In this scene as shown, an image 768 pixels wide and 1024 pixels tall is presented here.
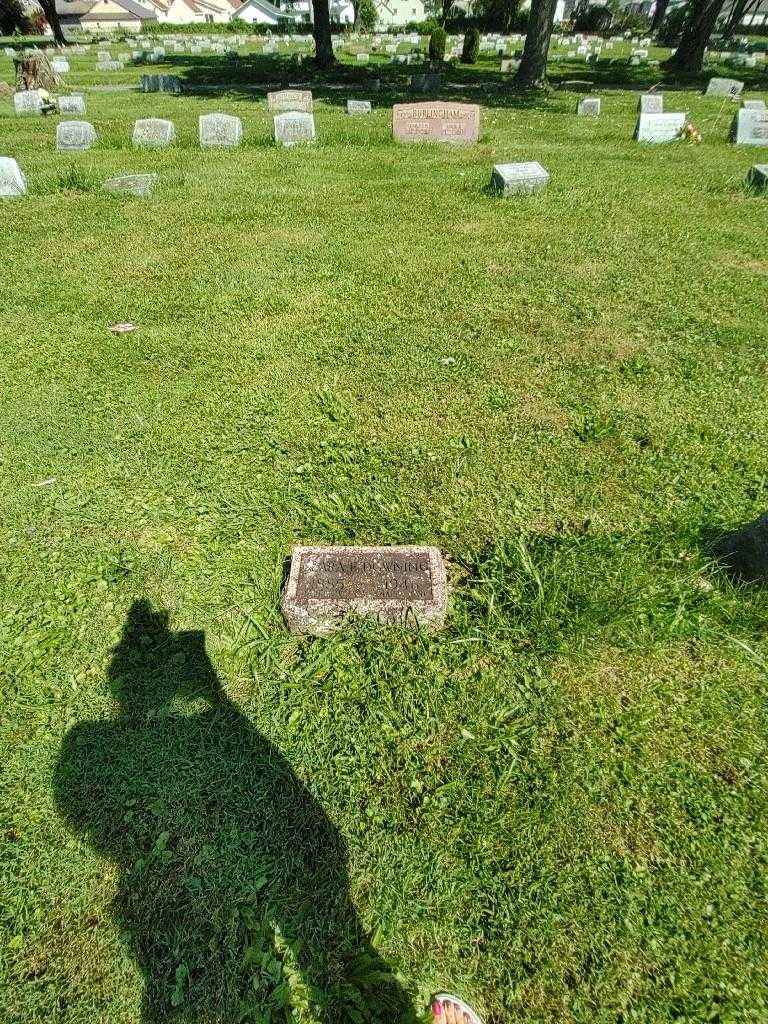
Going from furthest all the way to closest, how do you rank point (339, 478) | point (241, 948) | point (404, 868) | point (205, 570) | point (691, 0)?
point (691, 0) < point (339, 478) < point (205, 570) < point (404, 868) < point (241, 948)

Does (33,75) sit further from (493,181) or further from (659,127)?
(659,127)

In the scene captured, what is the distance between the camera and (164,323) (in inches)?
245

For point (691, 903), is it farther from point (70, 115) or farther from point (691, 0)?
point (691, 0)

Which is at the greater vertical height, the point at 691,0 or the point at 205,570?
the point at 691,0

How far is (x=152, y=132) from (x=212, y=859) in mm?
15304

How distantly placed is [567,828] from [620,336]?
511 centimetres

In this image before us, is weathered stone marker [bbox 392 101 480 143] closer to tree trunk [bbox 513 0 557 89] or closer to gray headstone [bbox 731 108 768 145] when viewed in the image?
gray headstone [bbox 731 108 768 145]

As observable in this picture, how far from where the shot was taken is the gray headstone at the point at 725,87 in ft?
A: 66.4

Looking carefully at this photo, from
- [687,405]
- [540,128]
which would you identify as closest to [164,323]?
[687,405]

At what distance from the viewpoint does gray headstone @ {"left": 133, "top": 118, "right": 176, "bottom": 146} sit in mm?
12781

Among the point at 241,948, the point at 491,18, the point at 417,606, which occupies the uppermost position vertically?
the point at 491,18

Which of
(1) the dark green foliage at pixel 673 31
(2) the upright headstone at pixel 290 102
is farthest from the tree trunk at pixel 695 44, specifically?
(2) the upright headstone at pixel 290 102

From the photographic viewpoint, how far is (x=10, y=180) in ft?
31.8

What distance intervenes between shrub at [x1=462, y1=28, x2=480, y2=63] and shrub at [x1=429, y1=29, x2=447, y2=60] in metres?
2.37
